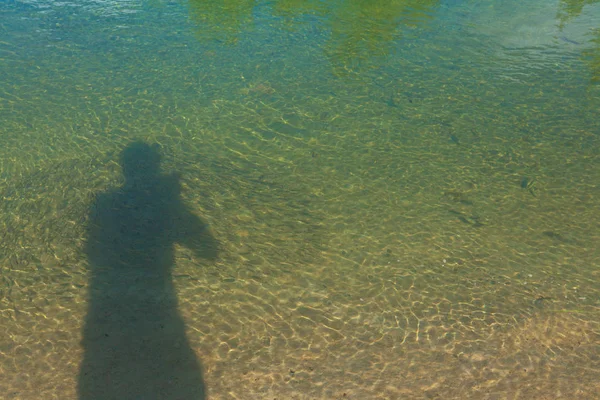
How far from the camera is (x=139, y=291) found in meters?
6.58

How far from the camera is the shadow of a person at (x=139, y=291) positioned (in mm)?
5438

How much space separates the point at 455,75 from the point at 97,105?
302 inches

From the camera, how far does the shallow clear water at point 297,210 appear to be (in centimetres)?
571

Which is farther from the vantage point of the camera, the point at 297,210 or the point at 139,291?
the point at 297,210

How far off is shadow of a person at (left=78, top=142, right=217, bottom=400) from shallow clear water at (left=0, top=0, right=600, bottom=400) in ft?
0.10

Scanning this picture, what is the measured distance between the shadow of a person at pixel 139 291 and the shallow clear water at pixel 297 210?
0.03 meters

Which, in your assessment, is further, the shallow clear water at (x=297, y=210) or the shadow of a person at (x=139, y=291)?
the shallow clear water at (x=297, y=210)

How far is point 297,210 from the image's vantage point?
808 cm

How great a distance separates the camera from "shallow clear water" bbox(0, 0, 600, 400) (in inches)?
225

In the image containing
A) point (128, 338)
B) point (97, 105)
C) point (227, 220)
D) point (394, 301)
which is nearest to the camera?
point (128, 338)

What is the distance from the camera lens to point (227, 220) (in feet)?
25.8

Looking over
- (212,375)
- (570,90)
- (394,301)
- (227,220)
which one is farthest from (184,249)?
(570,90)

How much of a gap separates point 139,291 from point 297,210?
2.66 m

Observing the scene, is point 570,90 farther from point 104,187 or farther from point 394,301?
point 104,187
